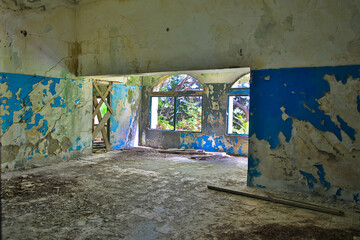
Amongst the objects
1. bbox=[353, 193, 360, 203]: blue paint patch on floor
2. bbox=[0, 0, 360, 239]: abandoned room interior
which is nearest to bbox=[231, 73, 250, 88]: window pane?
Result: bbox=[0, 0, 360, 239]: abandoned room interior

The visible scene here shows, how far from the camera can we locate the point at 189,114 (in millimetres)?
11430

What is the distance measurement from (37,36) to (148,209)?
167 inches

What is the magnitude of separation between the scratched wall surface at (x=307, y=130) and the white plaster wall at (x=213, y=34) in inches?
9.3

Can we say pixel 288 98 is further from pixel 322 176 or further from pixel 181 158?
pixel 181 158

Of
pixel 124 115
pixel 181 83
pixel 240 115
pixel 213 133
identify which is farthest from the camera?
pixel 240 115

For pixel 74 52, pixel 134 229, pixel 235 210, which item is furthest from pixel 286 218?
pixel 74 52

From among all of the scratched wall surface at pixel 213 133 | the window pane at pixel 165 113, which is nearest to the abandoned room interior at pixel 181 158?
the scratched wall surface at pixel 213 133

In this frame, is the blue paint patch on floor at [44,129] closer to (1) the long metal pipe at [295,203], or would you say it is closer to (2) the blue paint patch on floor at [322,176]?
(1) the long metal pipe at [295,203]

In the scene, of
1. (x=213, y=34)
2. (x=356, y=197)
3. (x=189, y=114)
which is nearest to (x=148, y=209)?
(x=356, y=197)

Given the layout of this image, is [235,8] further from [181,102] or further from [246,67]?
[181,102]

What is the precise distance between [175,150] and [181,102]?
4411mm

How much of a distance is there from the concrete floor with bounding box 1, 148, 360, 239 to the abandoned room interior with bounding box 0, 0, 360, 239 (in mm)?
23

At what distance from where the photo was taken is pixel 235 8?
429 centimetres

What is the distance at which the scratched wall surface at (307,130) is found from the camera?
3686mm
